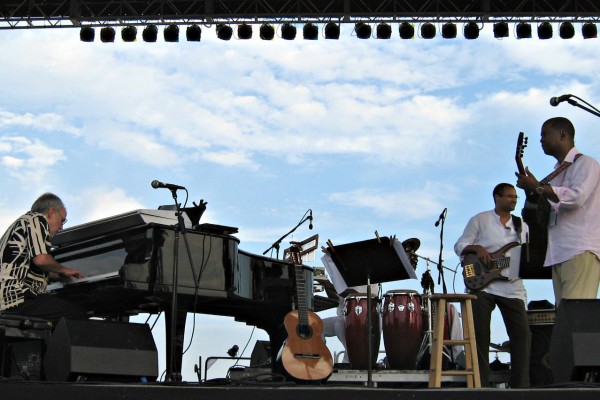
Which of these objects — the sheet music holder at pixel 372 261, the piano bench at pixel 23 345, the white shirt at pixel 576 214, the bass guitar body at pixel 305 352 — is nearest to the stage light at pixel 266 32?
the bass guitar body at pixel 305 352

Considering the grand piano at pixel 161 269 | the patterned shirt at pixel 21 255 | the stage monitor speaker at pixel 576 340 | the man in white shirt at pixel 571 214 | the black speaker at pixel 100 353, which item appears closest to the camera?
the stage monitor speaker at pixel 576 340

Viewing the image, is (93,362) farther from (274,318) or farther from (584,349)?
(274,318)

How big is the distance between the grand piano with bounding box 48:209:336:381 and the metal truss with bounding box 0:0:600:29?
466 centimetres

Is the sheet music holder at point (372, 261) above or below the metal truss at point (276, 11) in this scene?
below

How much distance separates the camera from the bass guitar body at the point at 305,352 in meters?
7.71

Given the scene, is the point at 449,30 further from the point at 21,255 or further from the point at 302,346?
the point at 21,255

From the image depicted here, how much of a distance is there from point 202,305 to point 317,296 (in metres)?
2.08

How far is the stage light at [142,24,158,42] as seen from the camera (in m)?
11.2

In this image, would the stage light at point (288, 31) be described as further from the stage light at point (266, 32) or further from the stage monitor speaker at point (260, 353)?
the stage monitor speaker at point (260, 353)

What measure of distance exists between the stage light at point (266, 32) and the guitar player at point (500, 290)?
4.98 metres

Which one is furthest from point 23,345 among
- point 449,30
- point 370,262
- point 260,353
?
point 449,30

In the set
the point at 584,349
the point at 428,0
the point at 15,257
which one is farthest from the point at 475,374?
the point at 428,0

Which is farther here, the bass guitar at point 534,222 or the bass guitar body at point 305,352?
the bass guitar body at point 305,352

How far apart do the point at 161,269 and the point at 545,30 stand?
6.74 meters
